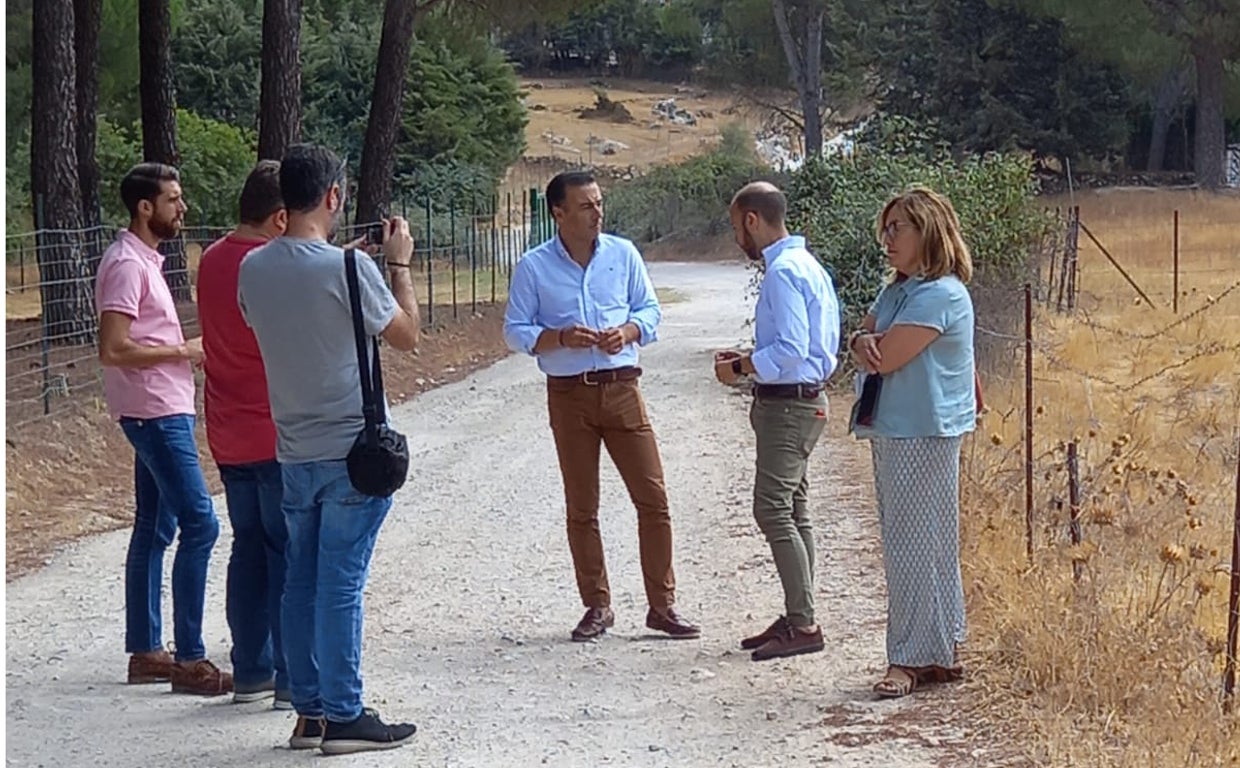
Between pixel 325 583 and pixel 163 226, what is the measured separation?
168cm

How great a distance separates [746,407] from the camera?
1525 centimetres

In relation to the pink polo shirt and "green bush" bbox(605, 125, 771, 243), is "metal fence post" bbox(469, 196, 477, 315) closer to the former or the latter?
the pink polo shirt

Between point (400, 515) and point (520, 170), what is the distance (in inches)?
2013

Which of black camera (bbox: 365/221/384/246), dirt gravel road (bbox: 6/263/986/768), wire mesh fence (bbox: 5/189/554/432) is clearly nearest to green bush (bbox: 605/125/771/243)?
wire mesh fence (bbox: 5/189/554/432)

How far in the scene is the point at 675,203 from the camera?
154 ft

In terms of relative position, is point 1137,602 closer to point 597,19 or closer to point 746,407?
point 746,407

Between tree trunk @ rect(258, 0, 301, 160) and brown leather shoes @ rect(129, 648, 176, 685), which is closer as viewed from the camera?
brown leather shoes @ rect(129, 648, 176, 685)

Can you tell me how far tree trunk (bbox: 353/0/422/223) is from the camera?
22250 mm

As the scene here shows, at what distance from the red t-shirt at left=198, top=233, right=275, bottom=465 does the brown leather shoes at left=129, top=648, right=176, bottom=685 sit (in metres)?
1.11

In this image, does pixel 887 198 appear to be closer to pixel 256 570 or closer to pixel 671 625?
pixel 671 625

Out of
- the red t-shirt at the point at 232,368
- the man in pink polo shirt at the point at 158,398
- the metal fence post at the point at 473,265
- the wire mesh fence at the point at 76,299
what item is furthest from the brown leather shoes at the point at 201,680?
the metal fence post at the point at 473,265

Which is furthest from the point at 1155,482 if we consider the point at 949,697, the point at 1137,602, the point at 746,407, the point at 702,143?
the point at 702,143

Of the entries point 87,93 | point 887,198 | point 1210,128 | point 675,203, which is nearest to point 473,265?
point 87,93

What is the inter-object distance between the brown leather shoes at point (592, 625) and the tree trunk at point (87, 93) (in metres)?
14.0
